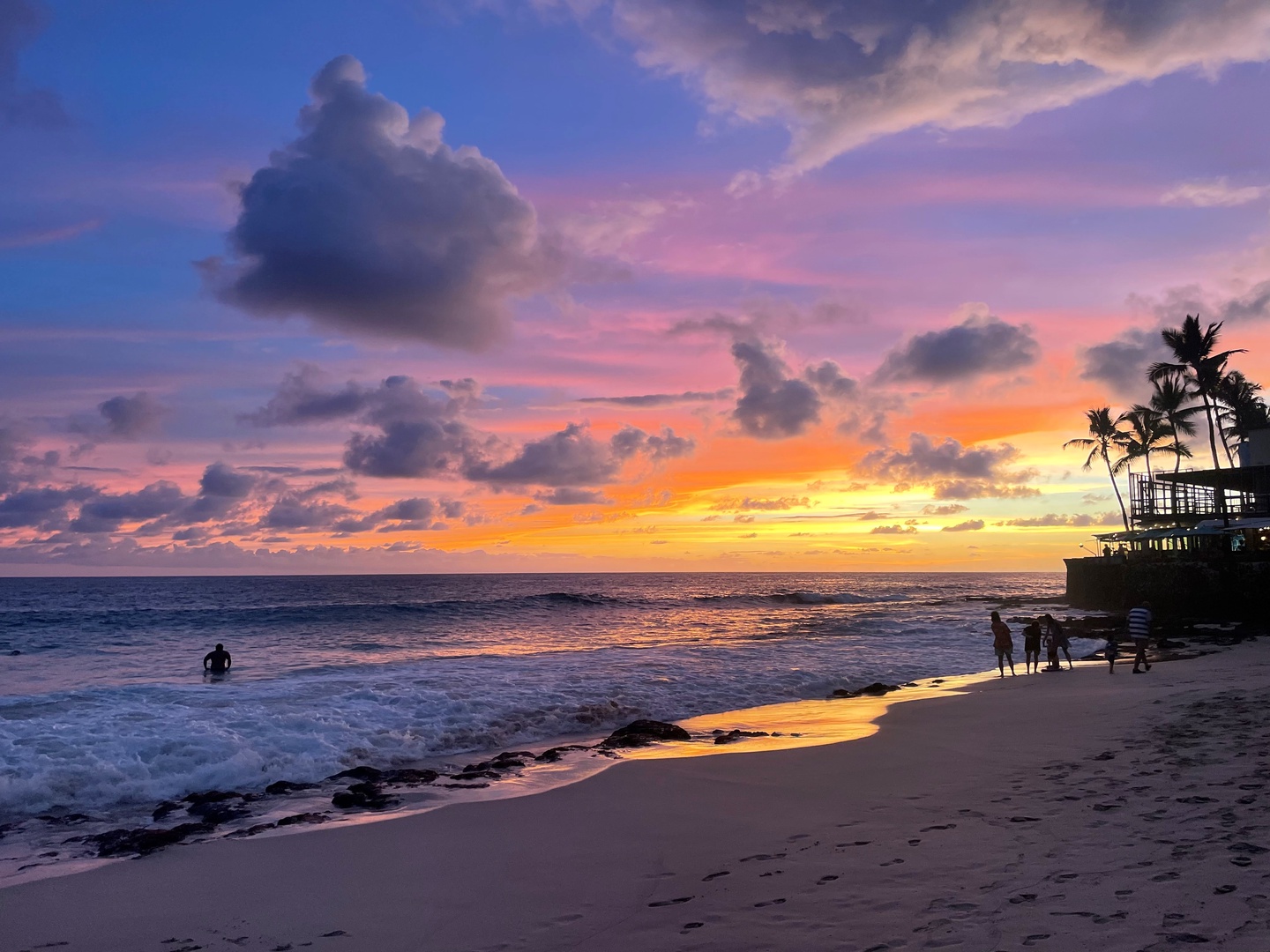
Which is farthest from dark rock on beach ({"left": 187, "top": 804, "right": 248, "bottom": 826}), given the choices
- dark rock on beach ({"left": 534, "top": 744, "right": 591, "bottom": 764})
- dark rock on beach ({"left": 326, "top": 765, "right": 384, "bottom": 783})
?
dark rock on beach ({"left": 534, "top": 744, "right": 591, "bottom": 764})

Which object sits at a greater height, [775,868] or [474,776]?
[775,868]

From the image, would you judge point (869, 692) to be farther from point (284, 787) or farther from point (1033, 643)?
point (284, 787)

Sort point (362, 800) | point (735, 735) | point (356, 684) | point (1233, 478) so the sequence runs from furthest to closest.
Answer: point (1233, 478) < point (356, 684) < point (735, 735) < point (362, 800)

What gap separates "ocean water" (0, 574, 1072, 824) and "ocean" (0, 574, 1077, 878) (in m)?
0.06

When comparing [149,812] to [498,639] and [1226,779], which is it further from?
[498,639]

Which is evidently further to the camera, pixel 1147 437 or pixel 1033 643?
pixel 1147 437

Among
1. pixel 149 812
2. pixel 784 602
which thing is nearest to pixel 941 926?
pixel 149 812

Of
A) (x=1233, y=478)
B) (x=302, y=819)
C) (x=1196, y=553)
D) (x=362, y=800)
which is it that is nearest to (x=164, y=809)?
(x=302, y=819)

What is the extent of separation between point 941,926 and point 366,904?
467 cm

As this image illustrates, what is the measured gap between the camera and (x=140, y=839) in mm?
8969

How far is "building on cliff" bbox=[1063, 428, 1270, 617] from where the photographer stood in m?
37.6

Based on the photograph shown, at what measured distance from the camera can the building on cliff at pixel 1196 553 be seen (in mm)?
37625

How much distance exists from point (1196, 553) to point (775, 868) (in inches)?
1751

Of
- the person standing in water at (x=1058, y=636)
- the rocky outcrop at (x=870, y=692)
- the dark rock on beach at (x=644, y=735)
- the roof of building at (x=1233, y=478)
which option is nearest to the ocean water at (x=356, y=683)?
the rocky outcrop at (x=870, y=692)
